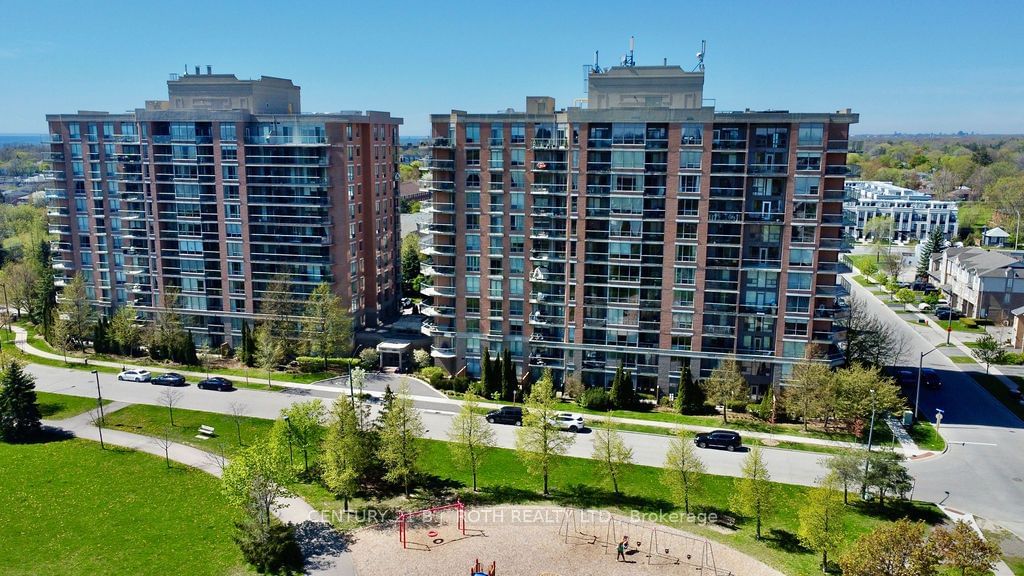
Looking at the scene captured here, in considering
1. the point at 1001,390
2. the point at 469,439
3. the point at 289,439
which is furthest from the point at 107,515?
the point at 1001,390

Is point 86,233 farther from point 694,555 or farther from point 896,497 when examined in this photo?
point 896,497

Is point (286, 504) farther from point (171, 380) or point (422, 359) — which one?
point (171, 380)

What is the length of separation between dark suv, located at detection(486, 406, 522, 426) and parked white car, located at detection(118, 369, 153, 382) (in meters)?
41.3

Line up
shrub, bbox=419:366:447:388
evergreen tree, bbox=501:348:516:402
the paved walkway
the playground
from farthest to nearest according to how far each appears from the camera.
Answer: shrub, bbox=419:366:447:388 → evergreen tree, bbox=501:348:516:402 → the paved walkway → the playground

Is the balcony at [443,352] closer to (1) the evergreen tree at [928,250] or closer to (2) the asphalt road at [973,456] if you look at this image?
(2) the asphalt road at [973,456]

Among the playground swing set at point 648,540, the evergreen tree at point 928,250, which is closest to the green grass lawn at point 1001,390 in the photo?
the playground swing set at point 648,540

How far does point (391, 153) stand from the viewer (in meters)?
98.1

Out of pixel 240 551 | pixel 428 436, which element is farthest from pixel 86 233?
pixel 240 551

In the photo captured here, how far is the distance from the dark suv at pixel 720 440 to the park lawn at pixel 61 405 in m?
59.7

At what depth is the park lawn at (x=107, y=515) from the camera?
45.5 m

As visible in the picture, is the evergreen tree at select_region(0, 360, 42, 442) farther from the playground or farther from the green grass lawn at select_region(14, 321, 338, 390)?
the playground

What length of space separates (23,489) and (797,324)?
6907 cm

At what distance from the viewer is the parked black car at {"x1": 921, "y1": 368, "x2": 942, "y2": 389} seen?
77812 mm

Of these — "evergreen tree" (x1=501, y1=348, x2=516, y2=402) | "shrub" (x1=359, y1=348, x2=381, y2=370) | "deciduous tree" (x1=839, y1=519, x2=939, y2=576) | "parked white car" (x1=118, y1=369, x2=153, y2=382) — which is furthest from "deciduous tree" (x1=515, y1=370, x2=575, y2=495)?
"parked white car" (x1=118, y1=369, x2=153, y2=382)
